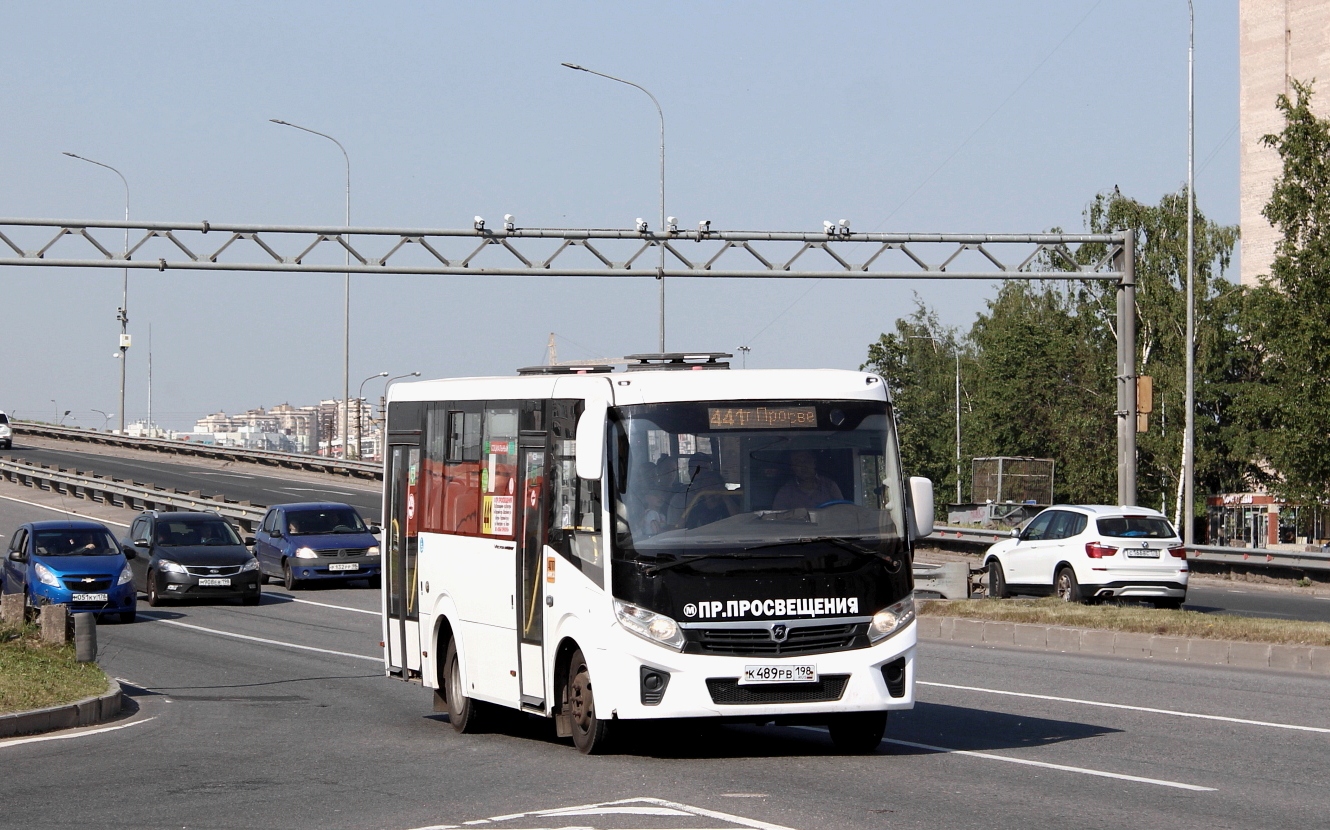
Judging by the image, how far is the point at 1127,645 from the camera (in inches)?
830

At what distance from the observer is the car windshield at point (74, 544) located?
2680 cm

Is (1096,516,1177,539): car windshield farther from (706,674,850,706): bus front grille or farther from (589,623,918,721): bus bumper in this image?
(706,674,850,706): bus front grille

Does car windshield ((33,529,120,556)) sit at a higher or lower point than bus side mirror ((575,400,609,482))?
lower

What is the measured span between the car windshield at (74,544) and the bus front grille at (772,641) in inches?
703

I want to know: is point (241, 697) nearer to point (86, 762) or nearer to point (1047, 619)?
point (86, 762)

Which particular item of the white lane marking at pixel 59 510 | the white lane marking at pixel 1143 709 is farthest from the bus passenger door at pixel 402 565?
the white lane marking at pixel 59 510

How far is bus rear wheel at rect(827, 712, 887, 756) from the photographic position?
39.0 ft

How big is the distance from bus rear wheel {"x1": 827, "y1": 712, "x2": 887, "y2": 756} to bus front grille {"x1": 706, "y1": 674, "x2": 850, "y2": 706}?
50 centimetres

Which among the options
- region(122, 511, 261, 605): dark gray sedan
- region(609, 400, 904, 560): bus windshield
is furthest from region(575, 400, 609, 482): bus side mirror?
region(122, 511, 261, 605): dark gray sedan

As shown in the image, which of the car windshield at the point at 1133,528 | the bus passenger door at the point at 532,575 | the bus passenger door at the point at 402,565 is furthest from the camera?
the car windshield at the point at 1133,528

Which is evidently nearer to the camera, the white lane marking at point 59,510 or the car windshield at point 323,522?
the car windshield at point 323,522

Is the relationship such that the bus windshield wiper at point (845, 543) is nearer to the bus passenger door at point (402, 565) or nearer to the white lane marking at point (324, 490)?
the bus passenger door at point (402, 565)

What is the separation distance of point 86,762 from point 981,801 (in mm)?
6153

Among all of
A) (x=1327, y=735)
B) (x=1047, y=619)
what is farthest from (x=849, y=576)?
(x=1047, y=619)
